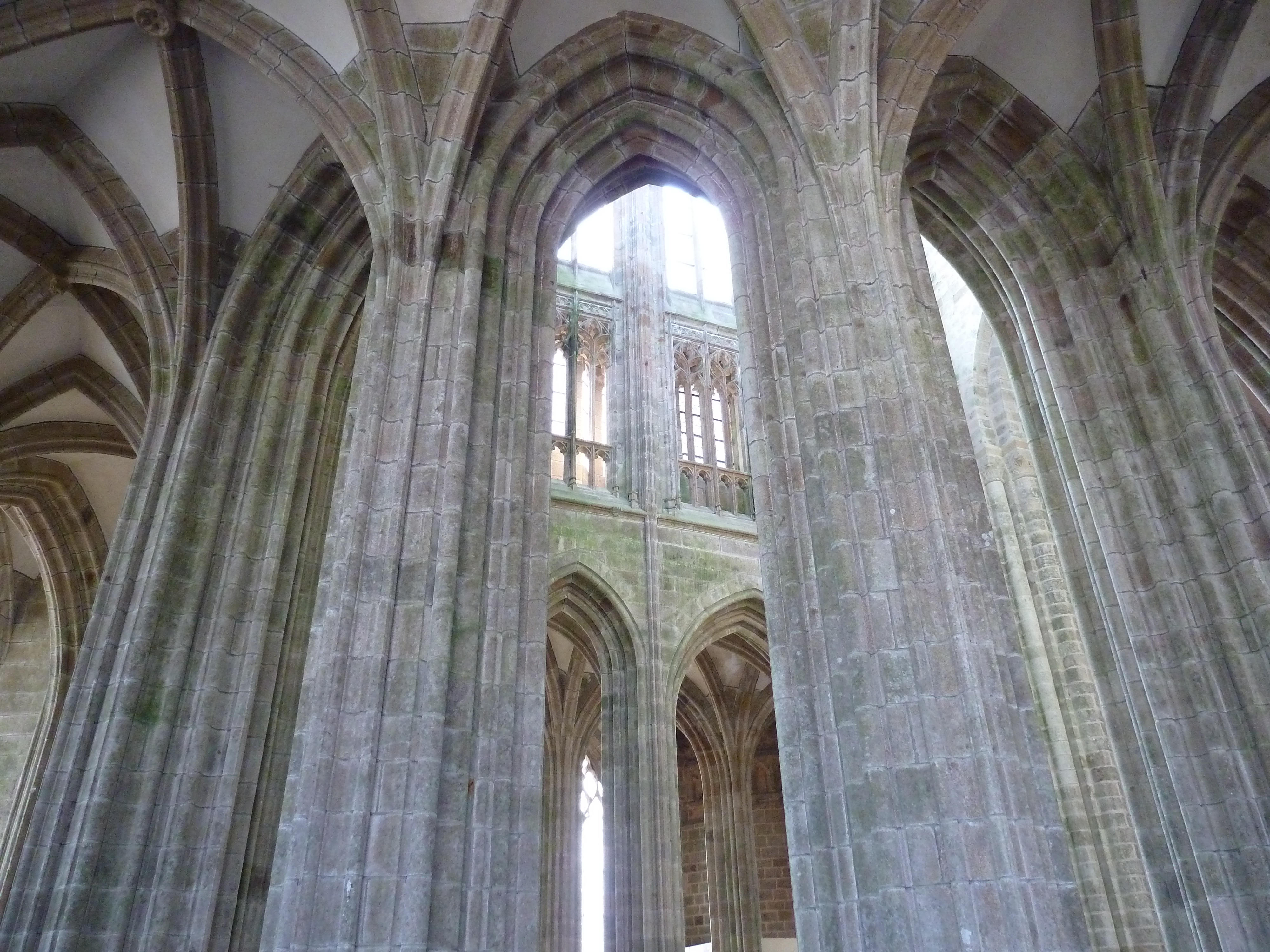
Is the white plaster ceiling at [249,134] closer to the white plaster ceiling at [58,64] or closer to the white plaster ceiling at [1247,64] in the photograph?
the white plaster ceiling at [58,64]

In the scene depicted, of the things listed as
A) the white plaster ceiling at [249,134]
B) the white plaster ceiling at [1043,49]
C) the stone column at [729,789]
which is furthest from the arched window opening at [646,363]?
the white plaster ceiling at [1043,49]

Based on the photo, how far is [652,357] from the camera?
58.6 ft

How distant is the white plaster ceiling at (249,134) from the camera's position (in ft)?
31.1

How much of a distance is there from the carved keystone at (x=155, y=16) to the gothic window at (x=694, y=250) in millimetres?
11409

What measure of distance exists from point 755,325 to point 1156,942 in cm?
792

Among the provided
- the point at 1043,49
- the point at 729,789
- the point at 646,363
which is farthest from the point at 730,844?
the point at 1043,49

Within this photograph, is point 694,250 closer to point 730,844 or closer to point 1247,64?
point 730,844

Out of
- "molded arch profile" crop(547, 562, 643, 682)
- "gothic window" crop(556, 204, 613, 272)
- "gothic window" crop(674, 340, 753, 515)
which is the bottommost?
"molded arch profile" crop(547, 562, 643, 682)

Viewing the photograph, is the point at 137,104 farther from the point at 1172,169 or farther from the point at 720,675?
the point at 720,675

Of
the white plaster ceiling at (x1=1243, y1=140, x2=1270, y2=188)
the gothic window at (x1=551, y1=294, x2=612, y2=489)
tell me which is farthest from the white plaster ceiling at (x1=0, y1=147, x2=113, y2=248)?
the white plaster ceiling at (x1=1243, y1=140, x2=1270, y2=188)

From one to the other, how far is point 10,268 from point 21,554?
29.4 ft

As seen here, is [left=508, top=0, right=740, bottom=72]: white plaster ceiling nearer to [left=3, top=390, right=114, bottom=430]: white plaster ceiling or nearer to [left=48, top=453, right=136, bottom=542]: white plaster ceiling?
[left=3, top=390, right=114, bottom=430]: white plaster ceiling

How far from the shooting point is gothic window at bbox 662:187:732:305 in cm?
1977

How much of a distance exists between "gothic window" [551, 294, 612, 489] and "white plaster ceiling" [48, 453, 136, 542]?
6977 millimetres
